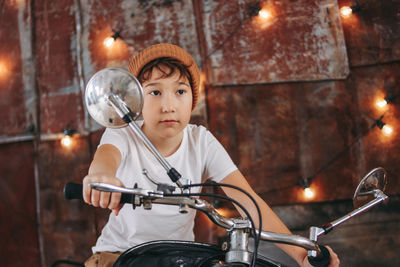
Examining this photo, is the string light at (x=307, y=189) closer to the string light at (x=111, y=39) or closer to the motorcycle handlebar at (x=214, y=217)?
the motorcycle handlebar at (x=214, y=217)

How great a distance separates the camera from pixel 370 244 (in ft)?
8.29

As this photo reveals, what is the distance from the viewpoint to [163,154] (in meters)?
1.62

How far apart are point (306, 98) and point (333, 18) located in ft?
2.54

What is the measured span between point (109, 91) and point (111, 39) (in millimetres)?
1865

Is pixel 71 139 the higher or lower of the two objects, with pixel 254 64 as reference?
lower

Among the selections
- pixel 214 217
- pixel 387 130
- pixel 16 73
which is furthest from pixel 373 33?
pixel 16 73

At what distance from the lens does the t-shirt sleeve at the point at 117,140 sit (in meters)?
1.51

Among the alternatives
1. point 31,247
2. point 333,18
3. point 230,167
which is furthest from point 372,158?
point 31,247

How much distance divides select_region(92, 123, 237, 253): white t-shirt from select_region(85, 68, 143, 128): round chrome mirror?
2.12 feet

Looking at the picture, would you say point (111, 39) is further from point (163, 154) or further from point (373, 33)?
point (373, 33)

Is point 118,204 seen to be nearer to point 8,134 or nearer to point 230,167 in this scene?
point 230,167

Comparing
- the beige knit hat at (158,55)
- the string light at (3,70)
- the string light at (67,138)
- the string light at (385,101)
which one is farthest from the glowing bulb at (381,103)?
the string light at (3,70)

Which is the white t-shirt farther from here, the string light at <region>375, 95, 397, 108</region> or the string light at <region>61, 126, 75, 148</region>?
the string light at <region>375, 95, 397, 108</region>

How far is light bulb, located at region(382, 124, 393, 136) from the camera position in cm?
258
